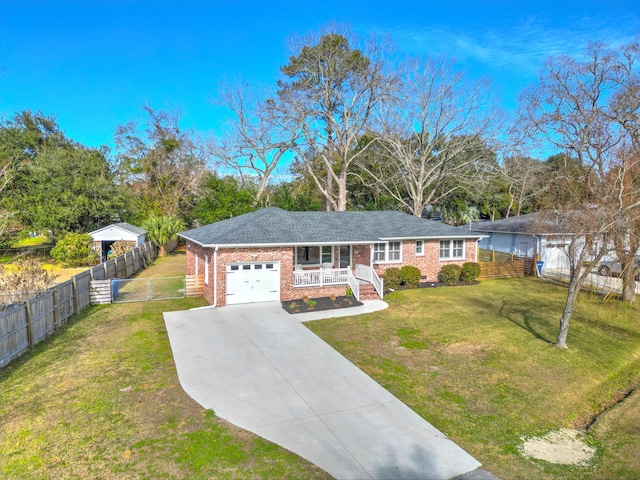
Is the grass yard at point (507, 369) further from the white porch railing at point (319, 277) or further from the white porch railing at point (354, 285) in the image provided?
the white porch railing at point (319, 277)

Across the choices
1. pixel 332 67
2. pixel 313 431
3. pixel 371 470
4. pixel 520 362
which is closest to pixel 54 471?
pixel 313 431

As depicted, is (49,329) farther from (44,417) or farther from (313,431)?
(313,431)

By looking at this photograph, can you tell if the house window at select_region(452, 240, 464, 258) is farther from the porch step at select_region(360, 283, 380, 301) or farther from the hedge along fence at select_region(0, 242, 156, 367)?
the hedge along fence at select_region(0, 242, 156, 367)

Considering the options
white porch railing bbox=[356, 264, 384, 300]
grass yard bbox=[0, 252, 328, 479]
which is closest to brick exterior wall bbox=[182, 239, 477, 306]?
white porch railing bbox=[356, 264, 384, 300]

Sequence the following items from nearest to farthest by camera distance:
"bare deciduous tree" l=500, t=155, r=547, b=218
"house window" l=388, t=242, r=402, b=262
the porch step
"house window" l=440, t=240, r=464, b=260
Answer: the porch step → "house window" l=388, t=242, r=402, b=262 → "house window" l=440, t=240, r=464, b=260 → "bare deciduous tree" l=500, t=155, r=547, b=218

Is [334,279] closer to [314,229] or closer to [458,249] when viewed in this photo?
[314,229]

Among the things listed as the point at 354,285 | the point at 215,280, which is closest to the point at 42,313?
the point at 215,280
